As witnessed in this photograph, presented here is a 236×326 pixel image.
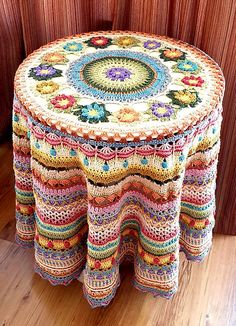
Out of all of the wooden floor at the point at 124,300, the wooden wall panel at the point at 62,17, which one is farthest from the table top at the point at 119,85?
the wooden floor at the point at 124,300

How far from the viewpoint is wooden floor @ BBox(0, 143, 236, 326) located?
1193 millimetres

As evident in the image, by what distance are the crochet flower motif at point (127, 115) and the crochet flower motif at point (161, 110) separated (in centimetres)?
3

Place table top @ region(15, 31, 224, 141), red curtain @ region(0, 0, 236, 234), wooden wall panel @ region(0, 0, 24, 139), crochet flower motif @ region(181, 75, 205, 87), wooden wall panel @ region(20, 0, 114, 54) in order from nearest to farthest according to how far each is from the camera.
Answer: table top @ region(15, 31, 224, 141)
crochet flower motif @ region(181, 75, 205, 87)
red curtain @ region(0, 0, 236, 234)
wooden wall panel @ region(20, 0, 114, 54)
wooden wall panel @ region(0, 0, 24, 139)

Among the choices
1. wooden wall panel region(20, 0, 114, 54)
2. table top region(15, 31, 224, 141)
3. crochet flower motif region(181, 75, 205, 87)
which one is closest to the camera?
table top region(15, 31, 224, 141)

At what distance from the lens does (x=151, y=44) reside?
1157 millimetres

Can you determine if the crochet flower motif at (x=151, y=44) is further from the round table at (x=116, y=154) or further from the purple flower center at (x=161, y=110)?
the purple flower center at (x=161, y=110)

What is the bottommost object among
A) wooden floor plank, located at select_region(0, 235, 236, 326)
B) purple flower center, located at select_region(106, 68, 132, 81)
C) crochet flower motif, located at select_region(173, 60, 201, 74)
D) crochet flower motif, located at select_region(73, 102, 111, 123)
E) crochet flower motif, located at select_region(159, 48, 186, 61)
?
wooden floor plank, located at select_region(0, 235, 236, 326)

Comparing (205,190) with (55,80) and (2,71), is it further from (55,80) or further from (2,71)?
(2,71)

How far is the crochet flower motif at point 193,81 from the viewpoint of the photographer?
Result: 101 centimetres

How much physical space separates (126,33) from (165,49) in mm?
128

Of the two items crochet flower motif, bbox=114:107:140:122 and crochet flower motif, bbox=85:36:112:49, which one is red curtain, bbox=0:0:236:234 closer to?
crochet flower motif, bbox=85:36:112:49

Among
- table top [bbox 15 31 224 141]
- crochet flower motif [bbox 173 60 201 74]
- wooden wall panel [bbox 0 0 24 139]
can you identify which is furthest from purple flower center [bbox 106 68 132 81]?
wooden wall panel [bbox 0 0 24 139]

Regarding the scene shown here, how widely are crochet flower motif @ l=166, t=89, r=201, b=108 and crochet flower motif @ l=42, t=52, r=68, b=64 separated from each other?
280mm

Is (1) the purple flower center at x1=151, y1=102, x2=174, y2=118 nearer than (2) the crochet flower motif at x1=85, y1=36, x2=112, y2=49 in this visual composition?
Yes
